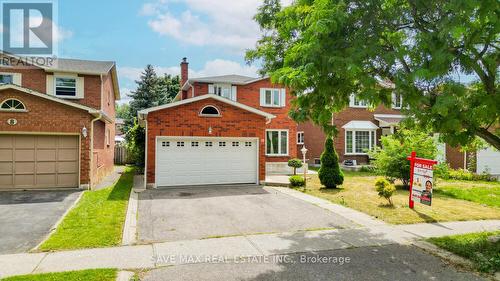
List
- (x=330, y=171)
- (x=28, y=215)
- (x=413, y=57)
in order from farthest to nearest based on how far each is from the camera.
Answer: (x=330, y=171) → (x=28, y=215) → (x=413, y=57)

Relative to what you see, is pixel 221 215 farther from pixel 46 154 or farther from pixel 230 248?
pixel 46 154

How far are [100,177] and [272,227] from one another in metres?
11.7

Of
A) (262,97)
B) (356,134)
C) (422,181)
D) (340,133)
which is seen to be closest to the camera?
(422,181)

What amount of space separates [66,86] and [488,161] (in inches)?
1062

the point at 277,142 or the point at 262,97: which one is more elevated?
the point at 262,97

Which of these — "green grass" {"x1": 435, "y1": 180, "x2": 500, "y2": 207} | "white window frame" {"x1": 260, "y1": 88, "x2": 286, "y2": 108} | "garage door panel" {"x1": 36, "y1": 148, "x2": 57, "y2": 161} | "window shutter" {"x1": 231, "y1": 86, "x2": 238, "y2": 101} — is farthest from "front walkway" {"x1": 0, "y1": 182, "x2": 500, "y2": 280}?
"window shutter" {"x1": 231, "y1": 86, "x2": 238, "y2": 101}

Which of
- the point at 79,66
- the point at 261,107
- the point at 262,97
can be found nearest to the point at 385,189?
the point at 261,107

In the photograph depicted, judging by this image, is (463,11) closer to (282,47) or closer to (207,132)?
(282,47)

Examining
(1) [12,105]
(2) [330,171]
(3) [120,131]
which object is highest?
(3) [120,131]

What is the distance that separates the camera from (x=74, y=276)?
5070 millimetres

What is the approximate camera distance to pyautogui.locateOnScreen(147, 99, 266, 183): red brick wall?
1408 cm

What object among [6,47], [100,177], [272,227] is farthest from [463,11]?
[6,47]

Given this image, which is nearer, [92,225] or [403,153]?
[92,225]

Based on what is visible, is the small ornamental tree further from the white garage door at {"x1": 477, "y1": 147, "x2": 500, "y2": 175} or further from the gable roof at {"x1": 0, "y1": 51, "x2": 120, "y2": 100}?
the white garage door at {"x1": 477, "y1": 147, "x2": 500, "y2": 175}
